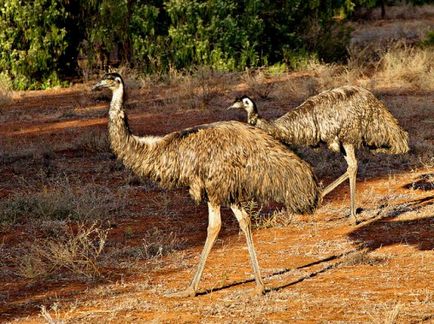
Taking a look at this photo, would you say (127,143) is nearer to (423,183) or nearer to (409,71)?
(423,183)

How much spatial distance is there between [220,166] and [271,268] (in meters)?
1.61

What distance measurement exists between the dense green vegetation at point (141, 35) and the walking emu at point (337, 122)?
11.8 meters

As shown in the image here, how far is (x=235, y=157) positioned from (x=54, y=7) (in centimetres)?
1526

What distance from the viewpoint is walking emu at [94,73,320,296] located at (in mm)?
7207

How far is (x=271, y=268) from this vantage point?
27.4ft

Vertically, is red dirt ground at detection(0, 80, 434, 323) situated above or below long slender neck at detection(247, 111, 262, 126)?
below

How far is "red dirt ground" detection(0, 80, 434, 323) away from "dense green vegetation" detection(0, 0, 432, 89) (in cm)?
833

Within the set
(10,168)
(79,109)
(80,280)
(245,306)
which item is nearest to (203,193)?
(245,306)

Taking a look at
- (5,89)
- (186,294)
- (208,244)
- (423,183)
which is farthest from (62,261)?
(5,89)

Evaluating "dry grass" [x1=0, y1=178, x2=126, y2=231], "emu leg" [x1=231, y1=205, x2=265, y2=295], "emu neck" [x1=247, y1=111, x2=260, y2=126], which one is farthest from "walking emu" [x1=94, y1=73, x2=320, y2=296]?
"dry grass" [x1=0, y1=178, x2=126, y2=231]

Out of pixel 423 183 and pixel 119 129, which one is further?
pixel 423 183

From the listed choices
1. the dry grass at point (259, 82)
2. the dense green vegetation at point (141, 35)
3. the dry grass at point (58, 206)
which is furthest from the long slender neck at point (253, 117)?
the dense green vegetation at point (141, 35)

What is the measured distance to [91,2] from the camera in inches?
874

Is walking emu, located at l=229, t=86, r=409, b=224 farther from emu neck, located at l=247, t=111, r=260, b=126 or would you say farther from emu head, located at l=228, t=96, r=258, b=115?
emu neck, located at l=247, t=111, r=260, b=126
